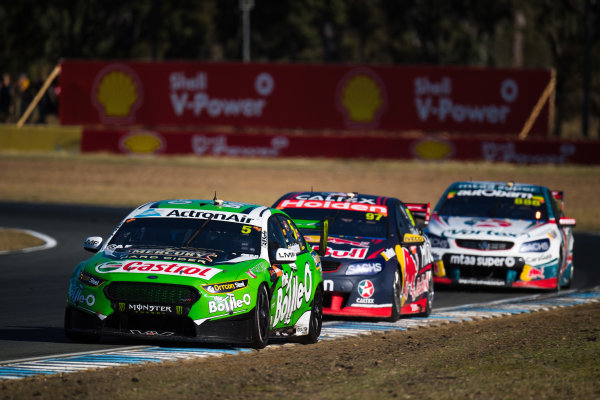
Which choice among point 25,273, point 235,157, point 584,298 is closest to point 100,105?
point 235,157

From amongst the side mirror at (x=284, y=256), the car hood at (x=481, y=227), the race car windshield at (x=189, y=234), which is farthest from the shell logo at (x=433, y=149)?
the side mirror at (x=284, y=256)

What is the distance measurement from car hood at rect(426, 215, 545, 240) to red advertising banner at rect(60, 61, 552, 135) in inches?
923

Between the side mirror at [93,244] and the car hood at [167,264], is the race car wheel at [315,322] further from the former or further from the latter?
the side mirror at [93,244]

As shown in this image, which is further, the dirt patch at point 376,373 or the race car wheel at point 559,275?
the race car wheel at point 559,275

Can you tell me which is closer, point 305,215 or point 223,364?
point 223,364

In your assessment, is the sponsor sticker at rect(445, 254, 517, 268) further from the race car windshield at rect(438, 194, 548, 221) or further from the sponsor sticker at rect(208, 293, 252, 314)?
the sponsor sticker at rect(208, 293, 252, 314)

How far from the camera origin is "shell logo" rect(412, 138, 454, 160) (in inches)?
1567

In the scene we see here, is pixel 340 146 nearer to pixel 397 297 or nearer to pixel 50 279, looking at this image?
pixel 50 279

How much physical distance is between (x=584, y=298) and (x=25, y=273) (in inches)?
291

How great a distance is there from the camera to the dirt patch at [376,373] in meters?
8.57

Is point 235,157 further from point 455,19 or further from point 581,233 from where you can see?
point 455,19

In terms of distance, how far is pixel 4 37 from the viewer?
204ft

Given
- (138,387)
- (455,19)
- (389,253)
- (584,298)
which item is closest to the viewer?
(138,387)

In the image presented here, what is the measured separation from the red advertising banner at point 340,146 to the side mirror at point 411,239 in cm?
2523
